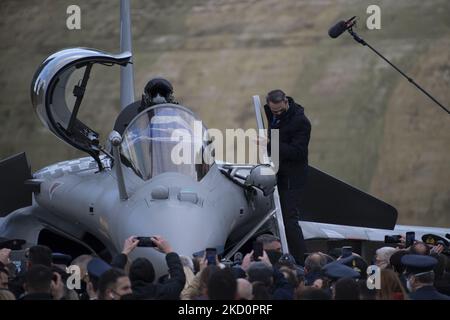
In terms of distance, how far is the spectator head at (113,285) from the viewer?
7.51 metres

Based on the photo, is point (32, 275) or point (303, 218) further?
point (303, 218)

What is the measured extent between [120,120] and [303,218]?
160 inches

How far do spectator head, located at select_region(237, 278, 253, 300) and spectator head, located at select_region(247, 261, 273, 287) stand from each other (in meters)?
0.90

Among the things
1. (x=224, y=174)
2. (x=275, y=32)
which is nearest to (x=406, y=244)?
(x=224, y=174)

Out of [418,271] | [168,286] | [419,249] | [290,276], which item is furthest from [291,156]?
[168,286]

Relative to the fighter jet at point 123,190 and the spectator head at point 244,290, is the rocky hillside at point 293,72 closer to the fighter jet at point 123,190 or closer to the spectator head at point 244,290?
the fighter jet at point 123,190

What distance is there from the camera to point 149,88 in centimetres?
1239

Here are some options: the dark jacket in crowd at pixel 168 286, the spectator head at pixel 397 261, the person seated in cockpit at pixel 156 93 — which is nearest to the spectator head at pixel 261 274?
the dark jacket in crowd at pixel 168 286

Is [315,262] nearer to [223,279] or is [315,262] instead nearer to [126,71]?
[223,279]

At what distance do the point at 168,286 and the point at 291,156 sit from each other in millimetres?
4474

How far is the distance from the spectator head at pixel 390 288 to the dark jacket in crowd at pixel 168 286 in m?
1.32

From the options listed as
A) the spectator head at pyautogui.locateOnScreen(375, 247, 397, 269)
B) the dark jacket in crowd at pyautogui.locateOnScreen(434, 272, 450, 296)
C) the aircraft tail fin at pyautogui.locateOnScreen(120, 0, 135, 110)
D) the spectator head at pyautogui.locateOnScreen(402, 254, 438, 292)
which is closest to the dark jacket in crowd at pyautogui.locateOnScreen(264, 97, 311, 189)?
the spectator head at pyautogui.locateOnScreen(375, 247, 397, 269)

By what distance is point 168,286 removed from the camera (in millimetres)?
8016
